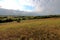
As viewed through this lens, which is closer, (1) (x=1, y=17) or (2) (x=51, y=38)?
(2) (x=51, y=38)

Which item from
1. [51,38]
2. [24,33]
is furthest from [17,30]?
[51,38]

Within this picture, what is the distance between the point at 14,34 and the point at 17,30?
533 mm

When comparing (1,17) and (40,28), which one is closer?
(40,28)

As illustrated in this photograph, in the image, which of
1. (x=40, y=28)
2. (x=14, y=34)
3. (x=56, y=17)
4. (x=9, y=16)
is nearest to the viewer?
(x=14, y=34)

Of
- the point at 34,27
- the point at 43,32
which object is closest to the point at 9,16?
the point at 34,27

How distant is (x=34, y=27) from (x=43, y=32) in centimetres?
80

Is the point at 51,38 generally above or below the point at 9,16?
below

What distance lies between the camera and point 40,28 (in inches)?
359

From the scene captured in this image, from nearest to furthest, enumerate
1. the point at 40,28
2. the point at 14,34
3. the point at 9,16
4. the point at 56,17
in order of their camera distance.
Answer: the point at 14,34 → the point at 40,28 → the point at 9,16 → the point at 56,17

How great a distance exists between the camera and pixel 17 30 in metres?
8.71

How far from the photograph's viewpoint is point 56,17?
12547 mm

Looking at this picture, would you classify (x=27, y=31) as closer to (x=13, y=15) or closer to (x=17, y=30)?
(x=17, y=30)

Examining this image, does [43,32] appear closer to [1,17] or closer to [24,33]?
[24,33]

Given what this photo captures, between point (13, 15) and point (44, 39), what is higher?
point (13, 15)
